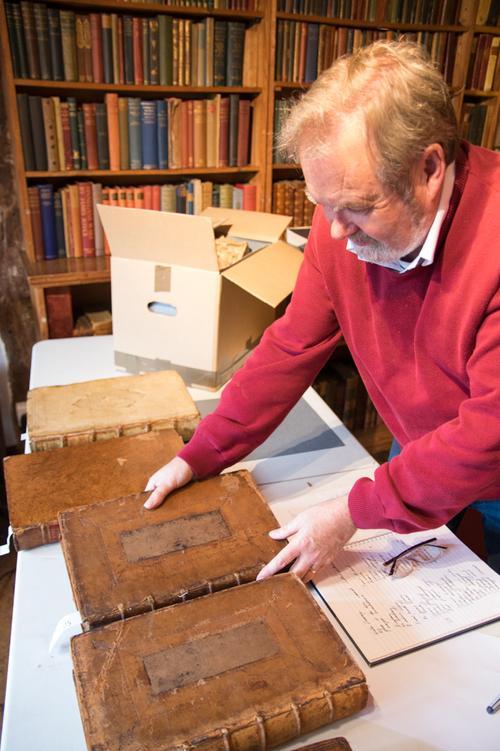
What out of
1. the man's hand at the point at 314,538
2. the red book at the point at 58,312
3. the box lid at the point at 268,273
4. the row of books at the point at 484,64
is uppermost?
the row of books at the point at 484,64

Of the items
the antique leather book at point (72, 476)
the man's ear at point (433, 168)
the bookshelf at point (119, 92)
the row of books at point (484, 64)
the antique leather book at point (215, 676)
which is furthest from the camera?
the row of books at point (484, 64)

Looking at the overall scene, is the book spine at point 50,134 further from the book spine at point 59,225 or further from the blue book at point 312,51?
the blue book at point 312,51

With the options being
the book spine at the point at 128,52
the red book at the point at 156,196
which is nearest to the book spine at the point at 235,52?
the book spine at the point at 128,52

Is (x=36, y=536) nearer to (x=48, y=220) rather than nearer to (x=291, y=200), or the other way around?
(x=48, y=220)

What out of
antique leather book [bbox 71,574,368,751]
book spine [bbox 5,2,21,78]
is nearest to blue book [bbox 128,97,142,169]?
book spine [bbox 5,2,21,78]

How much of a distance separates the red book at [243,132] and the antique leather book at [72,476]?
171 centimetres

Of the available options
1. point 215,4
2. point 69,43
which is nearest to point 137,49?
point 69,43

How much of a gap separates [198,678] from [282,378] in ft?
1.99

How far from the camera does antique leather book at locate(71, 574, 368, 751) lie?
0.68 m

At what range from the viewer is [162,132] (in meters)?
2.44

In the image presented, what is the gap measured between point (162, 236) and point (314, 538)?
0.87m

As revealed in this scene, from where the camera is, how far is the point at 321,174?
32.4 inches

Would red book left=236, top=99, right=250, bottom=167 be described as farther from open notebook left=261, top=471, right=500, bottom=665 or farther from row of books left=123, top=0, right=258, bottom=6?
open notebook left=261, top=471, right=500, bottom=665

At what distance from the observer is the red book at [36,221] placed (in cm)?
231
